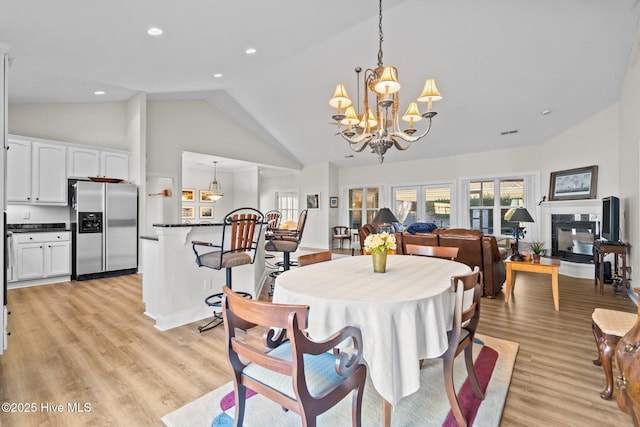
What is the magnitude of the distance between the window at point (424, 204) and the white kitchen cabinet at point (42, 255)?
7.44 metres

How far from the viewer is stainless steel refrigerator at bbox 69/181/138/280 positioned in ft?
16.7

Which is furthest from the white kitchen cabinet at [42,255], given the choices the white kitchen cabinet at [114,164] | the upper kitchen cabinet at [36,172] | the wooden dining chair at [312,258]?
the wooden dining chair at [312,258]

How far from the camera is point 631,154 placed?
3.98 metres

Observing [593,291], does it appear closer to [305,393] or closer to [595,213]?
[595,213]

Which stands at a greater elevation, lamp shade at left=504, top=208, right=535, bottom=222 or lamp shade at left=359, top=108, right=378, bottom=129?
lamp shade at left=359, top=108, right=378, bottom=129

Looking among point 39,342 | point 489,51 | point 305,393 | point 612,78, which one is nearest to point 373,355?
point 305,393

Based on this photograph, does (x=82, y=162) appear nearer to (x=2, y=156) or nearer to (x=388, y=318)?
(x=2, y=156)

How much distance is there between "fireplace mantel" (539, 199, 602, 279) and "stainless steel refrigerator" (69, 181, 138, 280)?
313 inches

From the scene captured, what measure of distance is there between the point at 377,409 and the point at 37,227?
6189mm

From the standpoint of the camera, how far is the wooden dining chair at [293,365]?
1.13 metres

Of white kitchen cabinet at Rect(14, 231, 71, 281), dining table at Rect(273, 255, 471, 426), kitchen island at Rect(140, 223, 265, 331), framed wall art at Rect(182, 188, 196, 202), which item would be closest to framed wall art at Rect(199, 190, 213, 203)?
framed wall art at Rect(182, 188, 196, 202)

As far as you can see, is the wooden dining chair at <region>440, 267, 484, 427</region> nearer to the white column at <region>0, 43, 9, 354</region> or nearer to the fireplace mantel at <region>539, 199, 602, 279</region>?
the white column at <region>0, 43, 9, 354</region>

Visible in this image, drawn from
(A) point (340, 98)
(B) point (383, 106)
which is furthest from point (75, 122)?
(B) point (383, 106)

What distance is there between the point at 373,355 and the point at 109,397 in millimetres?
1739
